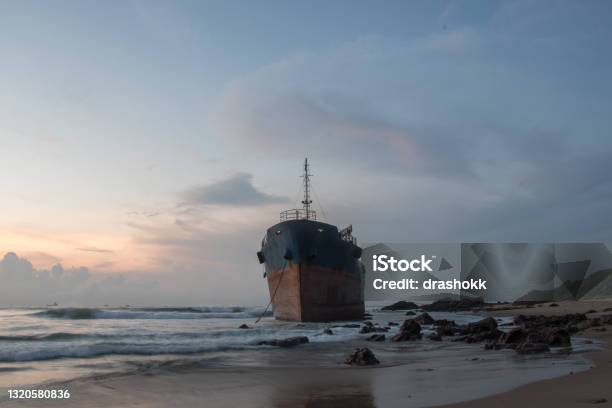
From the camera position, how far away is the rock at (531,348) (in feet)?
42.9

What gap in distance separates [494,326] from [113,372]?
15480 millimetres

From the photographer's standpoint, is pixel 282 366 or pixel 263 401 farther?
pixel 282 366

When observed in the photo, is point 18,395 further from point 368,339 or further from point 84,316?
point 84,316

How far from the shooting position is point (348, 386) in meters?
8.68

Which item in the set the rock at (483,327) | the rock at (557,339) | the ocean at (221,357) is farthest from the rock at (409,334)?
the rock at (557,339)

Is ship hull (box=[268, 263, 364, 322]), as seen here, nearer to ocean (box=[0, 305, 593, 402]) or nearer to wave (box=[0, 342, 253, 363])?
ocean (box=[0, 305, 593, 402])

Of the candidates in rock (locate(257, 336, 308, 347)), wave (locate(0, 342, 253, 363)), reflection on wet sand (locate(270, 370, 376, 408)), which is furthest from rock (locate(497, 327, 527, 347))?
wave (locate(0, 342, 253, 363))

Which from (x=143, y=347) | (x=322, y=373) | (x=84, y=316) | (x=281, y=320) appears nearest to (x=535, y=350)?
(x=322, y=373)

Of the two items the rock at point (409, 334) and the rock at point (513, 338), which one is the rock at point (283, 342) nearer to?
the rock at point (409, 334)

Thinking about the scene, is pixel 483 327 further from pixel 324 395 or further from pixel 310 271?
pixel 324 395

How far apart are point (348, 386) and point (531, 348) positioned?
688cm

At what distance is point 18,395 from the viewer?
8508 millimetres

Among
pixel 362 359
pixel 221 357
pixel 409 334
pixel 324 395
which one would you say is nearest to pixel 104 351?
pixel 221 357

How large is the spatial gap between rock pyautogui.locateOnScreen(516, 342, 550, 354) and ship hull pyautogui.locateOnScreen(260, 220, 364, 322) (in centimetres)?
1771
